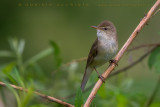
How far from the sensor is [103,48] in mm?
3971

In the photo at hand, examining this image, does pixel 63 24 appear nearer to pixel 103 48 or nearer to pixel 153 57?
pixel 103 48

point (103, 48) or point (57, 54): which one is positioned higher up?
point (57, 54)

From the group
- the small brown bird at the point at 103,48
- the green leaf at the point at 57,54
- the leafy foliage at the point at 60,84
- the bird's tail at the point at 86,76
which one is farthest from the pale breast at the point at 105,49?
the green leaf at the point at 57,54

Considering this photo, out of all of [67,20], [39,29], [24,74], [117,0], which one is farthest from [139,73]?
[24,74]

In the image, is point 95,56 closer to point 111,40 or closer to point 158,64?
point 111,40

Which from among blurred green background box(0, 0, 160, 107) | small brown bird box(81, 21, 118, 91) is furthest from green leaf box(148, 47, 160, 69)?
blurred green background box(0, 0, 160, 107)

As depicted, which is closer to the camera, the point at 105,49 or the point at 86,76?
the point at 86,76

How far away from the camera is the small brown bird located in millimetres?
3859

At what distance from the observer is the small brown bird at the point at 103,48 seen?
12.7 ft

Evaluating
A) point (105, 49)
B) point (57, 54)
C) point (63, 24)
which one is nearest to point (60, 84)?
point (57, 54)

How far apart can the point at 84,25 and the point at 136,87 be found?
3.35 metres

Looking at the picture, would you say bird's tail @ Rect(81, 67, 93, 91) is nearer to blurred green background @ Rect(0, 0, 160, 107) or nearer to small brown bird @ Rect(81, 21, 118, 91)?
small brown bird @ Rect(81, 21, 118, 91)

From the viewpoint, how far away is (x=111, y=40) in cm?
397

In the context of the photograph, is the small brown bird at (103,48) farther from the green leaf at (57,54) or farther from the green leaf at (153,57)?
the green leaf at (153,57)
